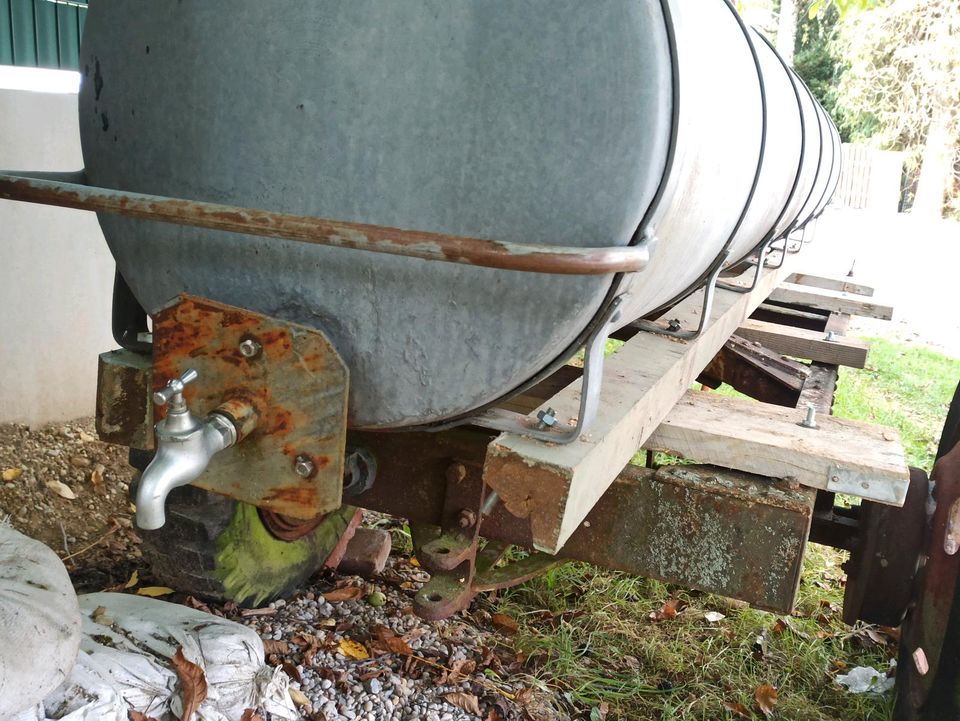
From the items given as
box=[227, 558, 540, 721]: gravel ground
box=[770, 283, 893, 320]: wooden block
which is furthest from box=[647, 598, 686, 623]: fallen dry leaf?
box=[770, 283, 893, 320]: wooden block

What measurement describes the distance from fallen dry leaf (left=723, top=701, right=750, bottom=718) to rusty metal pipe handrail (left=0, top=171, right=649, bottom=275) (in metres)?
1.93

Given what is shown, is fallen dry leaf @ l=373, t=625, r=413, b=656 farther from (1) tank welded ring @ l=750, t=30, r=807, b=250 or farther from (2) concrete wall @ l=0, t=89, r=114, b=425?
(2) concrete wall @ l=0, t=89, r=114, b=425

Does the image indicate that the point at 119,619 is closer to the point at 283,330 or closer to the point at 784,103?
the point at 283,330

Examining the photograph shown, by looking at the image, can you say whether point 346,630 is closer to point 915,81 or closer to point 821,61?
point 915,81

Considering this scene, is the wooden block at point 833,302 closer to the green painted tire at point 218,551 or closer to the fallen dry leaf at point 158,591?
the green painted tire at point 218,551

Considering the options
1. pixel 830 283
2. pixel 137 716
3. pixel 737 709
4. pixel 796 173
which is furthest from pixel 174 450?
pixel 830 283

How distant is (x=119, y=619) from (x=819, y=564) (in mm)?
2818

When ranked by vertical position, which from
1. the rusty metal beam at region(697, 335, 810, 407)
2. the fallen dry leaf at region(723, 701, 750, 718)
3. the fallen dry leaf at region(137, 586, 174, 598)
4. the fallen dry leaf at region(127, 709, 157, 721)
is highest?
the rusty metal beam at region(697, 335, 810, 407)

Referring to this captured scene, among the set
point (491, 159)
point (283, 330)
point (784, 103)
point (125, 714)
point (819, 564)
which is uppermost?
point (784, 103)

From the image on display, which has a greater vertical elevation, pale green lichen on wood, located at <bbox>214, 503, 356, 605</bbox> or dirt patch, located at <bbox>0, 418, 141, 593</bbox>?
pale green lichen on wood, located at <bbox>214, 503, 356, 605</bbox>

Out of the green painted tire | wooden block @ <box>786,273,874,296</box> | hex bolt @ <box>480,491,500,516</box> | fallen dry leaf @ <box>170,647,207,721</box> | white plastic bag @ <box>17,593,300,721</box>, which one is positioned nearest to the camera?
hex bolt @ <box>480,491,500,516</box>

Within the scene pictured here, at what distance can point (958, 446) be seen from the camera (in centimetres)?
236

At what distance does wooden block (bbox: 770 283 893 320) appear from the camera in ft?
16.1

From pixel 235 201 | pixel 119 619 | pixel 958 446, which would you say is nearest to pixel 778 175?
pixel 958 446
